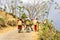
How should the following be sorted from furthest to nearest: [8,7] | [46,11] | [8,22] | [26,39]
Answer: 1. [46,11]
2. [8,7]
3. [8,22]
4. [26,39]

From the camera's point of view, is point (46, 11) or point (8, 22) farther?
point (46, 11)

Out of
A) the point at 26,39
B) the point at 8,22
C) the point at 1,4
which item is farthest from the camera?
the point at 1,4

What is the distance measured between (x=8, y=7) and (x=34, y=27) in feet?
104

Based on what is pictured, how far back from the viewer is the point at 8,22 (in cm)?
3025

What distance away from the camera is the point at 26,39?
16703mm

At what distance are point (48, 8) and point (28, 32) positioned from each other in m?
37.8

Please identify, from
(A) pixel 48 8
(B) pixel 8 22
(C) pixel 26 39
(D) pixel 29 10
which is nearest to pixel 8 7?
(D) pixel 29 10

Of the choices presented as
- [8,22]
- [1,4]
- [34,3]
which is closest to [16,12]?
[1,4]

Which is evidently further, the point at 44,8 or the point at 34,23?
the point at 44,8

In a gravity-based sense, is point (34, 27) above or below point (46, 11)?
below

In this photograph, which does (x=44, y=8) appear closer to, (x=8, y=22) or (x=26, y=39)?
(x=8, y=22)

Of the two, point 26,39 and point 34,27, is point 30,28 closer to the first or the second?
point 34,27

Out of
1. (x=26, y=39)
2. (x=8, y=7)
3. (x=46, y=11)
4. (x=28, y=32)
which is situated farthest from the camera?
(x=46, y=11)

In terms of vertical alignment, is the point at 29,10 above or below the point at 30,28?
above
